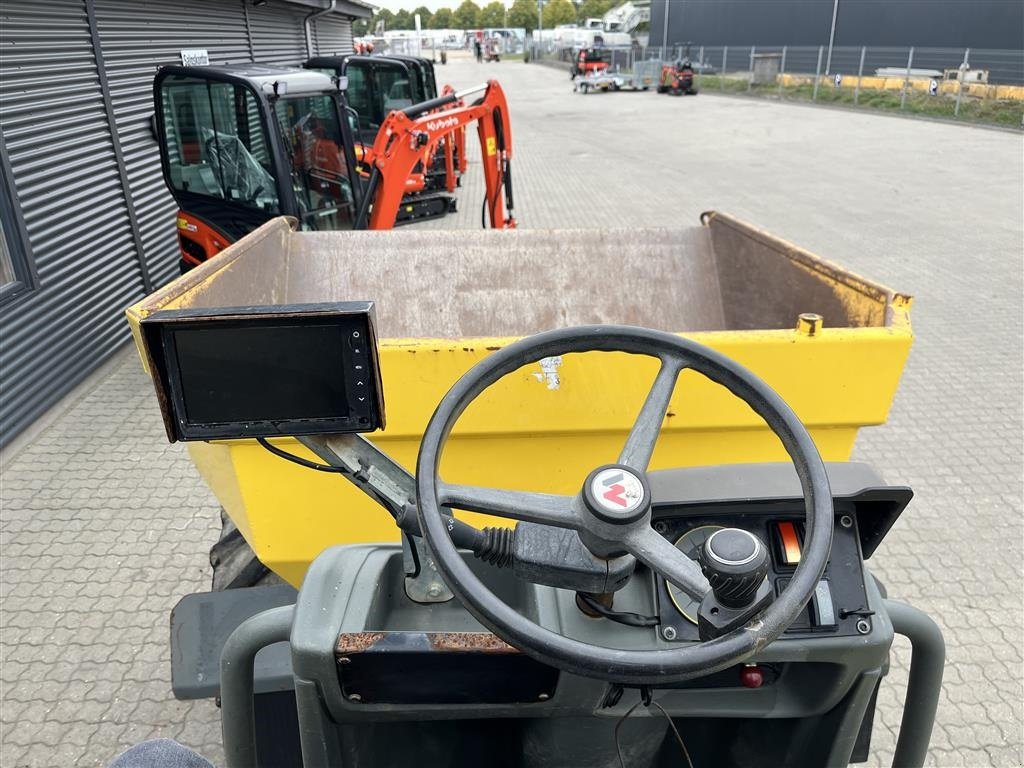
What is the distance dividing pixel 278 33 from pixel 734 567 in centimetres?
1172

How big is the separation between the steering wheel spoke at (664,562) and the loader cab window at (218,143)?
17.1 feet

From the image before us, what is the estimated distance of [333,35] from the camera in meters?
15.1

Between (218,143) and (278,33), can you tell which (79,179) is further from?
(278,33)

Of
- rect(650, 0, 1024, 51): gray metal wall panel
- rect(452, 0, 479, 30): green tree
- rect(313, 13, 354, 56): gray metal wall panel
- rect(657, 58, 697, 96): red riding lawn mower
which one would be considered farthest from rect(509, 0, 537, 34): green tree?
rect(313, 13, 354, 56): gray metal wall panel

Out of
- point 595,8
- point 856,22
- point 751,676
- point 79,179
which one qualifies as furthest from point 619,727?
point 595,8

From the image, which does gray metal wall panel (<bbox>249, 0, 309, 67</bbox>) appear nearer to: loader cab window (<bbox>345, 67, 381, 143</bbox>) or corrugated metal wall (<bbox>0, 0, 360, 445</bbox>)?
loader cab window (<bbox>345, 67, 381, 143</bbox>)

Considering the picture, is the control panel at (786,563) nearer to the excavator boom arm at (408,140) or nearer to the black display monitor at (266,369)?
the black display monitor at (266,369)

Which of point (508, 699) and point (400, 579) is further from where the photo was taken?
point (400, 579)

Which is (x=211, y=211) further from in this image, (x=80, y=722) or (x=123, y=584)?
(x=80, y=722)

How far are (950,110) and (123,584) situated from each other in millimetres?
23157

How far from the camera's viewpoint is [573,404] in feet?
7.18

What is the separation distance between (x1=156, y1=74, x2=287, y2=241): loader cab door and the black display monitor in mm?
4699

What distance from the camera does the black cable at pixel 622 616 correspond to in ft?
5.12

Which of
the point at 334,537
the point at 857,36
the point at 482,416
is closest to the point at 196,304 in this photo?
the point at 334,537
